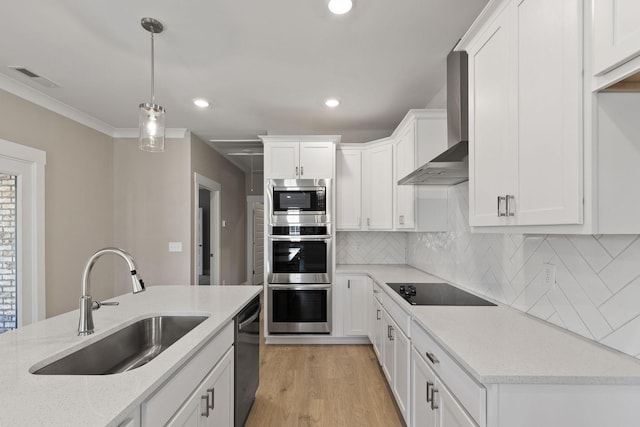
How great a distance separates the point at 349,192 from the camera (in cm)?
382

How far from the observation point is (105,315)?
5.62 feet

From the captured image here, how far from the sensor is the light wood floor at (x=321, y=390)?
2326 mm

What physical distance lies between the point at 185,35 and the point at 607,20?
2.13 m

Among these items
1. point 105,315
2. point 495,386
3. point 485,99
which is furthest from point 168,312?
point 485,99

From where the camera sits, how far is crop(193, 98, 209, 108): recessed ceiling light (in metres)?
3.25

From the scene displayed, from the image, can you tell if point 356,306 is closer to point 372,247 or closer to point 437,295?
point 372,247

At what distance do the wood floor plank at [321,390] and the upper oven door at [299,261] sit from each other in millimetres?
771

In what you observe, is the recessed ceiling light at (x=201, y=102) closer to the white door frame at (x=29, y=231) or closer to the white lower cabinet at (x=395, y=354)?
the white door frame at (x=29, y=231)

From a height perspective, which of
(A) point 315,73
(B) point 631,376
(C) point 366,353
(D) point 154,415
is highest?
(A) point 315,73

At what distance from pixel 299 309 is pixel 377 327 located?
36.4 inches

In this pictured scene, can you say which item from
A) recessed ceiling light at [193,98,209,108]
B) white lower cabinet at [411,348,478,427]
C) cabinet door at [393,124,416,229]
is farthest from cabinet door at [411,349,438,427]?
recessed ceiling light at [193,98,209,108]

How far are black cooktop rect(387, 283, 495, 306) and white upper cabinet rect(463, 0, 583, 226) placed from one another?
2.17 feet

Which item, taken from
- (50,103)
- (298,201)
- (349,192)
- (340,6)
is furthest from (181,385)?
(50,103)

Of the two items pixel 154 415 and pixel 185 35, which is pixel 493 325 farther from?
pixel 185 35
